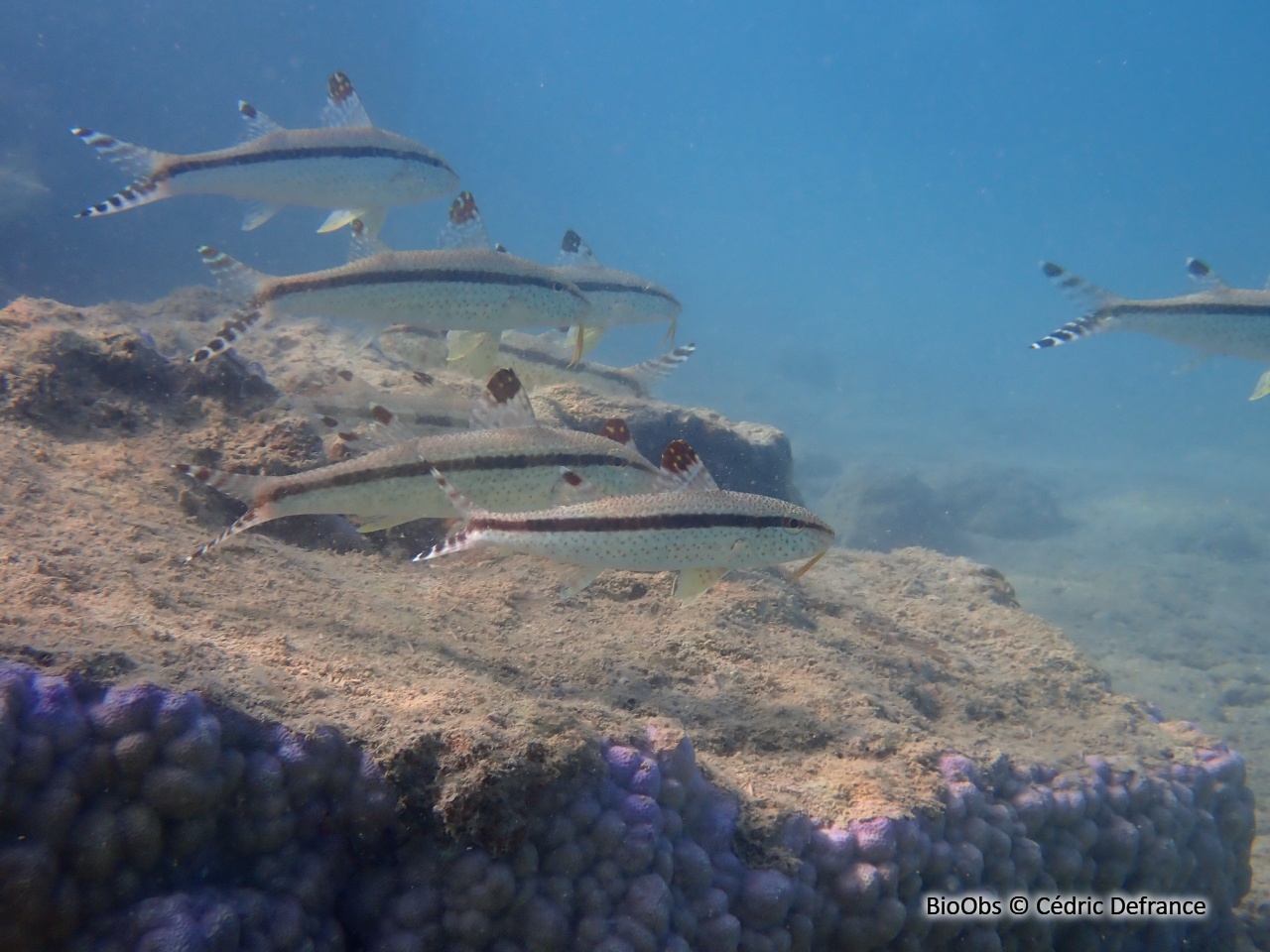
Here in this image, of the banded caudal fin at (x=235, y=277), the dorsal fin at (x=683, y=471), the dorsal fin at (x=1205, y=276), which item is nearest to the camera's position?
the dorsal fin at (x=683, y=471)

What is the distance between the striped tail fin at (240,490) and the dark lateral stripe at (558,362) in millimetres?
4699

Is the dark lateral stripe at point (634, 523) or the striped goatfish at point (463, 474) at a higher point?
the striped goatfish at point (463, 474)

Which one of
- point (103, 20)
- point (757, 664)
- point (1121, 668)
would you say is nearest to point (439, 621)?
point (757, 664)

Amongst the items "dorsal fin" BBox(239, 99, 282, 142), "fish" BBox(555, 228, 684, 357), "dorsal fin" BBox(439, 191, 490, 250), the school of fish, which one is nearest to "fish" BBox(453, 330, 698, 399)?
"fish" BBox(555, 228, 684, 357)

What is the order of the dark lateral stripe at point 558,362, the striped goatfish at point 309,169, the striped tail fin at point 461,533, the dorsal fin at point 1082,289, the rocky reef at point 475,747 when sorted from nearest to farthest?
the rocky reef at point 475,747, the striped tail fin at point 461,533, the striped goatfish at point 309,169, the dorsal fin at point 1082,289, the dark lateral stripe at point 558,362

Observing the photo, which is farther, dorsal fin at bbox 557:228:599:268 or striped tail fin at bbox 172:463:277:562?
dorsal fin at bbox 557:228:599:268

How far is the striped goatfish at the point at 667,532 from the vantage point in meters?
3.35

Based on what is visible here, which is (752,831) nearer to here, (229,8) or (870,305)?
(229,8)

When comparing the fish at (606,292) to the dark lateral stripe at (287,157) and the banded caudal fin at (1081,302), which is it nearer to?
the dark lateral stripe at (287,157)

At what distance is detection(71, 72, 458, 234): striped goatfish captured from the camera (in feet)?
17.7

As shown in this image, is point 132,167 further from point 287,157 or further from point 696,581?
point 696,581

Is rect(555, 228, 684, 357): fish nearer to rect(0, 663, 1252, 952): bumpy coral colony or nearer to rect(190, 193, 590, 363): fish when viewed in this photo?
rect(190, 193, 590, 363): fish

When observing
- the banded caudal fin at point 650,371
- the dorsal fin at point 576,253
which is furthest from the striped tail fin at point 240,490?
the banded caudal fin at point 650,371

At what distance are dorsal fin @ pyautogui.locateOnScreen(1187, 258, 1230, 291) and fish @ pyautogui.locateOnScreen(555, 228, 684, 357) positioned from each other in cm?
532
